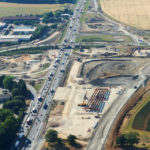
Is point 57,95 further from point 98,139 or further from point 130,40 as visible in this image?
point 130,40

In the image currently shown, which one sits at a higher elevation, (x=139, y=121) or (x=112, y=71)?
(x=139, y=121)

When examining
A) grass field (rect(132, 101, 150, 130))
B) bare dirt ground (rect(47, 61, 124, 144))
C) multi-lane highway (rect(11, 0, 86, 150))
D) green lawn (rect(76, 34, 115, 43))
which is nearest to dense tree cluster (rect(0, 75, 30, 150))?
multi-lane highway (rect(11, 0, 86, 150))

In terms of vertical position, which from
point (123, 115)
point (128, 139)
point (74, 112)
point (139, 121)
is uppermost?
point (128, 139)

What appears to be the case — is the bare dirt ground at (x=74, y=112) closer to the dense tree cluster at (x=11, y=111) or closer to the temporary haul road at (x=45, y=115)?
the temporary haul road at (x=45, y=115)

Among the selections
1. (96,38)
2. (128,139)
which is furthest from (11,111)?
(96,38)

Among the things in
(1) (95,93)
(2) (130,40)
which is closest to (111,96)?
(1) (95,93)

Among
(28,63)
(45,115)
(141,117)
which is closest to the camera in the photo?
(141,117)

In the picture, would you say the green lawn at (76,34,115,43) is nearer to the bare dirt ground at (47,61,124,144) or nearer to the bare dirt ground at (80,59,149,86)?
the bare dirt ground at (80,59,149,86)

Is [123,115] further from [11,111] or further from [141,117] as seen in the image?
[11,111]
